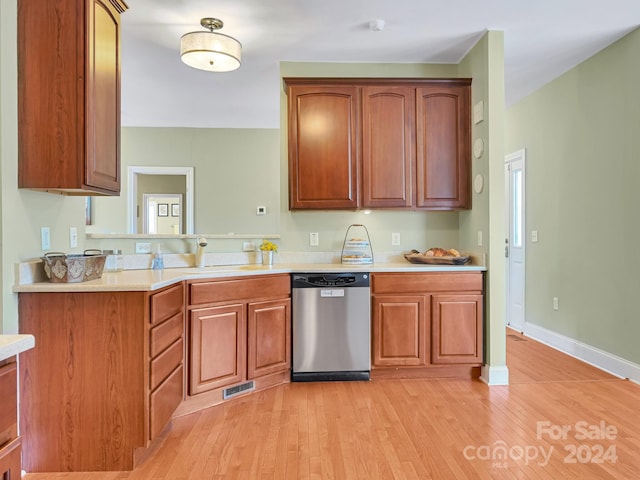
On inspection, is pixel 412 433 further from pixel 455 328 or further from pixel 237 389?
pixel 237 389

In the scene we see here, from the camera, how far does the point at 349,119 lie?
3.40 meters

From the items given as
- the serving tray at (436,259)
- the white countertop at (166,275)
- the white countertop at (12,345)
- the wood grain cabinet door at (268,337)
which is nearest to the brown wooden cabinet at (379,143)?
the serving tray at (436,259)

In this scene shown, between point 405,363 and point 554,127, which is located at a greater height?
point 554,127

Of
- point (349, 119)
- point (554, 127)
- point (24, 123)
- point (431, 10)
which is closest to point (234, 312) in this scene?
point (24, 123)

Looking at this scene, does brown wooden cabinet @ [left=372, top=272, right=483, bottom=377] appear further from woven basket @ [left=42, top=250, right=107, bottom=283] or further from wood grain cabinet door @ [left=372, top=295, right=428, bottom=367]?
woven basket @ [left=42, top=250, right=107, bottom=283]

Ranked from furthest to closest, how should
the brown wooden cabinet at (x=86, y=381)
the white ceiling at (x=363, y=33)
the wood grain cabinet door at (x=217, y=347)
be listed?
the white ceiling at (x=363, y=33) < the wood grain cabinet door at (x=217, y=347) < the brown wooden cabinet at (x=86, y=381)

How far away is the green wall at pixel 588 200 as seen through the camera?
3.17m

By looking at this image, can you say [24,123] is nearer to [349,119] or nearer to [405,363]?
[349,119]

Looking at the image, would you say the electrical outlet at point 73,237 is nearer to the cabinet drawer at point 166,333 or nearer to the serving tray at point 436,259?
the cabinet drawer at point 166,333

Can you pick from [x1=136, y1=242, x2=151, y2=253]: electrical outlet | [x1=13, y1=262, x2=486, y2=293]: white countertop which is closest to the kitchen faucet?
[x1=13, y1=262, x2=486, y2=293]: white countertop

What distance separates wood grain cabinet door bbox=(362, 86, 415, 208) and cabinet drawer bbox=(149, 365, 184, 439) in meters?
1.92

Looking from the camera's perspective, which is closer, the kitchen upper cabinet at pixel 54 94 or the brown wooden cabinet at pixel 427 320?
the kitchen upper cabinet at pixel 54 94

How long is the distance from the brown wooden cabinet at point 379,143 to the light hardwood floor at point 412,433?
4.83 ft

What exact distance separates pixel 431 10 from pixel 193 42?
64.3 inches
